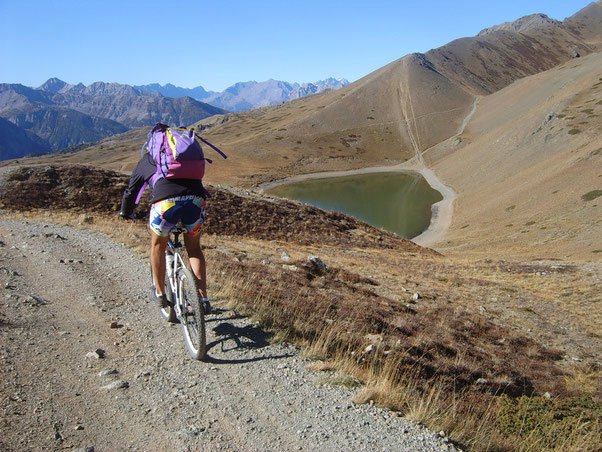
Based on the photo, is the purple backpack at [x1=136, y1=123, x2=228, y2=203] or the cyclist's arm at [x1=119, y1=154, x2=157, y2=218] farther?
the cyclist's arm at [x1=119, y1=154, x2=157, y2=218]

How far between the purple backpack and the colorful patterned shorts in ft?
1.10

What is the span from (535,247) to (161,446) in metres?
45.6

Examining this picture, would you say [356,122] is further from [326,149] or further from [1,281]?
[1,281]

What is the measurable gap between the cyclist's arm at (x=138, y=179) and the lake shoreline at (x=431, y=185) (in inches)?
1945

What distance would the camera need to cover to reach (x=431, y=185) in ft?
298

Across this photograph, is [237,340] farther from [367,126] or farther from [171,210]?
[367,126]

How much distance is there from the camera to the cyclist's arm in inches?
231

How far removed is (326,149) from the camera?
126 metres

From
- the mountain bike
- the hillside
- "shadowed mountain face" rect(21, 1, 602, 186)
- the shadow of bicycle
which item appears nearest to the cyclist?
the mountain bike

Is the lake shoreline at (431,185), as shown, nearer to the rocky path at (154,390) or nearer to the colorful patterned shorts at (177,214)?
the rocky path at (154,390)

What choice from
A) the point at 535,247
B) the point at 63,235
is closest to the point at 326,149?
the point at 535,247

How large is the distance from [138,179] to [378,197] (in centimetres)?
8193

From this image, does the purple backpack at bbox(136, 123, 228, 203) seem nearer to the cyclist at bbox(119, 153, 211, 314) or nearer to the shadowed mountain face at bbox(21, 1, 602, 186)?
the cyclist at bbox(119, 153, 211, 314)

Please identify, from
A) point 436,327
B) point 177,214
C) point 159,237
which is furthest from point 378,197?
point 177,214
